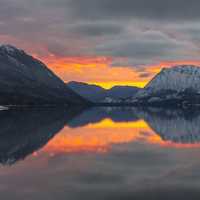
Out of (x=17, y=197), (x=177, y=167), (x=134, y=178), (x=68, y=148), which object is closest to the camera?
(x=17, y=197)

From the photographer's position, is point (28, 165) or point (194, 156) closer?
point (28, 165)

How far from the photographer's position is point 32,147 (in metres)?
63.2

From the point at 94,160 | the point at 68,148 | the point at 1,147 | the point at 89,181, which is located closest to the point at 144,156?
the point at 94,160

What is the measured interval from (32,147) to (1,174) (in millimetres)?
23990

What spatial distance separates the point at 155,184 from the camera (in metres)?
34.1

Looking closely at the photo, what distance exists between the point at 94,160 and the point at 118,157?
4519mm

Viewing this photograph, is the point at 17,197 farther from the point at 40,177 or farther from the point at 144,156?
A: the point at 144,156

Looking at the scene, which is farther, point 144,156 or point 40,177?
point 144,156

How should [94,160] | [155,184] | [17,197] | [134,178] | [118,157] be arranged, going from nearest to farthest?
1. [17,197]
2. [155,184]
3. [134,178]
4. [94,160]
5. [118,157]

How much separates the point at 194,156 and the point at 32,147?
1000 inches

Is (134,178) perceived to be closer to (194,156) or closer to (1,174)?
(1,174)

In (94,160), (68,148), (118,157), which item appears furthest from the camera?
(68,148)

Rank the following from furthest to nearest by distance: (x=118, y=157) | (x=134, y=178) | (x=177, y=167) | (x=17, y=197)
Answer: (x=118, y=157) → (x=177, y=167) → (x=134, y=178) → (x=17, y=197)

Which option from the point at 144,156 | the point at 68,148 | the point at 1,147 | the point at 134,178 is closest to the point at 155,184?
the point at 134,178
